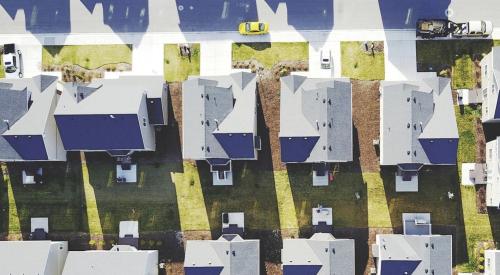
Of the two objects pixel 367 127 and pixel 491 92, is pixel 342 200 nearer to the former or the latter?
pixel 367 127

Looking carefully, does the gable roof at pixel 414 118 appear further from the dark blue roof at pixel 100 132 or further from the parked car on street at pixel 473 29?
the dark blue roof at pixel 100 132

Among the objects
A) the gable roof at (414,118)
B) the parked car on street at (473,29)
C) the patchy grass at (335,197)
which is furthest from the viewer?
the patchy grass at (335,197)

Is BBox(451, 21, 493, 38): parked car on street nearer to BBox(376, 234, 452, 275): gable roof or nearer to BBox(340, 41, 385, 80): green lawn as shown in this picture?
BBox(340, 41, 385, 80): green lawn

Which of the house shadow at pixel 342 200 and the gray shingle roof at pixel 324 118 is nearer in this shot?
the gray shingle roof at pixel 324 118

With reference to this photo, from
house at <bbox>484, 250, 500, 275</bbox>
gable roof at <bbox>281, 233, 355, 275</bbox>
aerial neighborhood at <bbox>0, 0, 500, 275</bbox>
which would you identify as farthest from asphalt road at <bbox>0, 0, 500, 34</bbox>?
house at <bbox>484, 250, 500, 275</bbox>

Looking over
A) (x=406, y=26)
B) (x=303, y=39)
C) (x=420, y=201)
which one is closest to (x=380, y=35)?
(x=406, y=26)

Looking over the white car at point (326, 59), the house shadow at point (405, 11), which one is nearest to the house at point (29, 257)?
the white car at point (326, 59)

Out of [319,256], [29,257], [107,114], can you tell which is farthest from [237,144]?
[29,257]
